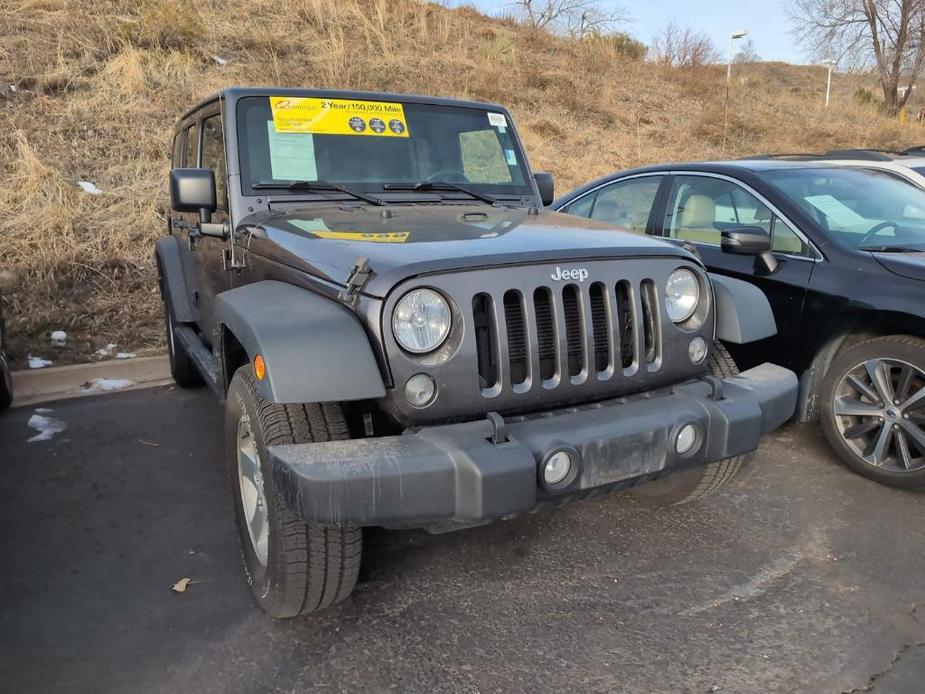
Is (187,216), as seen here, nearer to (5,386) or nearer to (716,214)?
(5,386)

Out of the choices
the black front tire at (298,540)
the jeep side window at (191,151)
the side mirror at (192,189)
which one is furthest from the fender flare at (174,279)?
the black front tire at (298,540)

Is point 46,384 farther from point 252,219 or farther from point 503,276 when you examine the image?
point 503,276

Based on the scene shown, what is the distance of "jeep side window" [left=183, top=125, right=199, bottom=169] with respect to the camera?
13.4 ft

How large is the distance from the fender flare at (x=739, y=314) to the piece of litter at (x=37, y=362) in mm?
5054

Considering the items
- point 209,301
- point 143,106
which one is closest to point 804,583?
point 209,301

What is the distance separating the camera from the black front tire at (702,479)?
9.27ft

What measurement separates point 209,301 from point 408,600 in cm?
213

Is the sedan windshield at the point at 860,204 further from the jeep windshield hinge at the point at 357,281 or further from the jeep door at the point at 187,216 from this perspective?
the jeep door at the point at 187,216

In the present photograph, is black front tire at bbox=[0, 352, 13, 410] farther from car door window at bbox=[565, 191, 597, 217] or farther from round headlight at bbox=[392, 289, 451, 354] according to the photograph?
car door window at bbox=[565, 191, 597, 217]

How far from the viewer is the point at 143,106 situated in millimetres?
10070

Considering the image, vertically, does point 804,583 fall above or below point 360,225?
below

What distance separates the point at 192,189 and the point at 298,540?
174cm

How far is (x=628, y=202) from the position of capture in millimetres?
4992

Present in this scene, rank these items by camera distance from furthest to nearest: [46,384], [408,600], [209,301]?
A: 1. [46,384]
2. [209,301]
3. [408,600]
